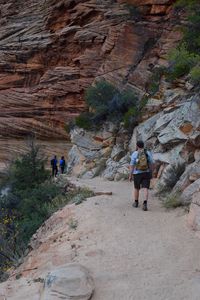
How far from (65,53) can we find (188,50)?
9.67 m

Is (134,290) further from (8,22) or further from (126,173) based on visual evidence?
(8,22)

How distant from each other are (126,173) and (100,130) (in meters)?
5.85

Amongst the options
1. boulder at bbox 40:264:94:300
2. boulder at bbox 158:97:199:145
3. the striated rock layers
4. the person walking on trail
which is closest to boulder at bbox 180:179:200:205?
the person walking on trail

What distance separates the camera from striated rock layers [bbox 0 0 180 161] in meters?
21.8

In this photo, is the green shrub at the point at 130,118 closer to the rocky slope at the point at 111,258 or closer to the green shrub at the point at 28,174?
the green shrub at the point at 28,174

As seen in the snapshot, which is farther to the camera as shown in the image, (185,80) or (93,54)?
(93,54)

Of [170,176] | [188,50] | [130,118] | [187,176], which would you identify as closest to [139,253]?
[187,176]

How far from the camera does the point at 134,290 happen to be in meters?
5.26

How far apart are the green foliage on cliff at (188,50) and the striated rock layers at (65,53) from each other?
200 centimetres

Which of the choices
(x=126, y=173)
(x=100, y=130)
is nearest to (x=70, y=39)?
(x=100, y=130)

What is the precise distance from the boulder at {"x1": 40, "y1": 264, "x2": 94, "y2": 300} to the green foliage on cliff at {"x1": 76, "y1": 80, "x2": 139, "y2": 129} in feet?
43.9

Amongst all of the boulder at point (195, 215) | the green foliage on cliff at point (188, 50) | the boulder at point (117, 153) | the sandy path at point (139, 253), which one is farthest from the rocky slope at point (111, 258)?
the boulder at point (117, 153)

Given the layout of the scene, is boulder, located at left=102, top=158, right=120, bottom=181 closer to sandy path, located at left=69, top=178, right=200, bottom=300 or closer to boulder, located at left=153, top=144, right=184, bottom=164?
boulder, located at left=153, top=144, right=184, bottom=164

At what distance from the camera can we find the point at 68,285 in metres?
5.16
